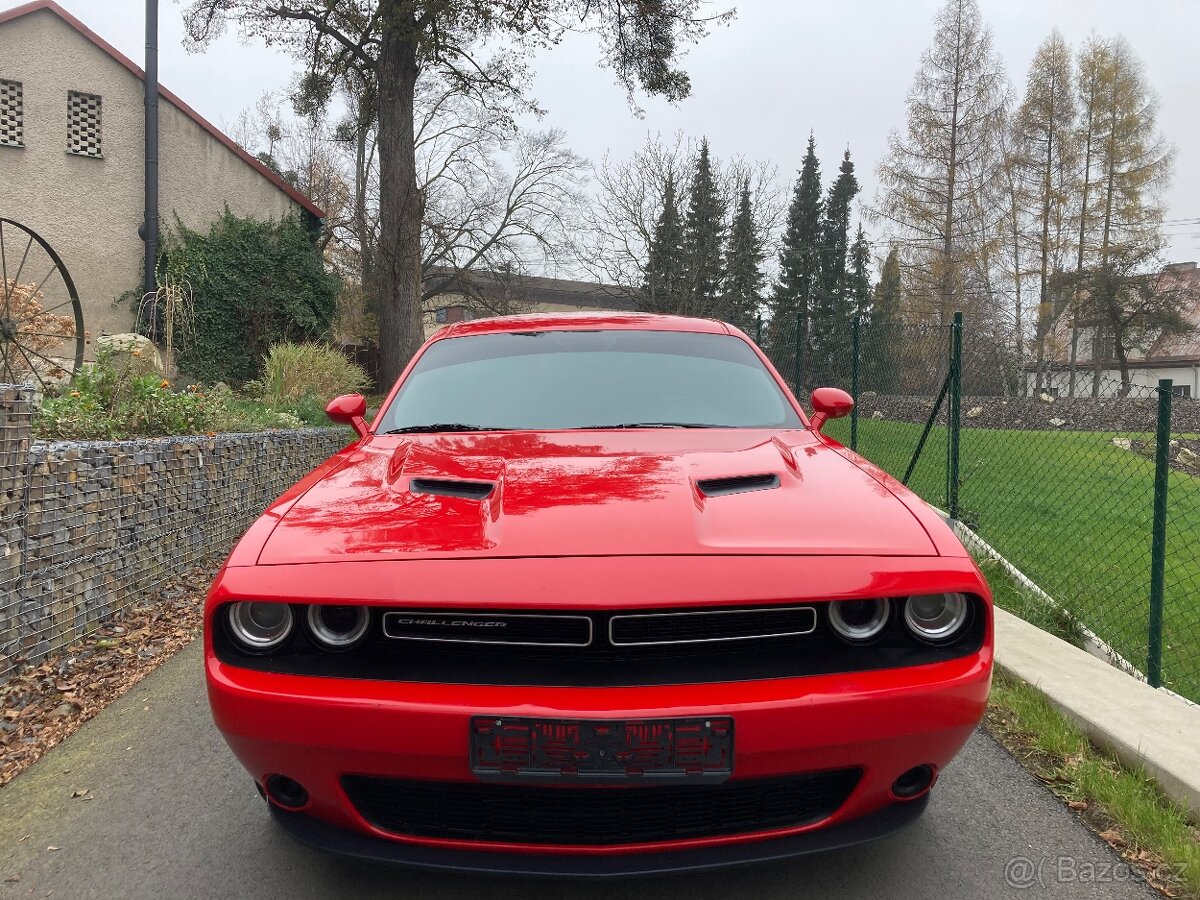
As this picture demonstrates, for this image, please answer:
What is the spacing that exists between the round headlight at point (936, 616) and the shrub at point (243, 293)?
17.2m

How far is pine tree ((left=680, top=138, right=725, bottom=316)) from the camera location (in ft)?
88.2

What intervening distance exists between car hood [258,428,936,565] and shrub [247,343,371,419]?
1012 cm

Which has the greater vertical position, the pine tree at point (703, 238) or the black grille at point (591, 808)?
the pine tree at point (703, 238)

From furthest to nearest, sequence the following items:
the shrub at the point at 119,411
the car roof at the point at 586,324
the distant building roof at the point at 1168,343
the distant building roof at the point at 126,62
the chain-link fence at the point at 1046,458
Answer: the distant building roof at the point at 1168,343, the distant building roof at the point at 126,62, the shrub at the point at 119,411, the chain-link fence at the point at 1046,458, the car roof at the point at 586,324

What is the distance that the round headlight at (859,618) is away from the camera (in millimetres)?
1838

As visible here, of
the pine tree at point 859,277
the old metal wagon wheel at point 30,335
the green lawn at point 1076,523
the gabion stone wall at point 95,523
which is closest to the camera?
the gabion stone wall at point 95,523

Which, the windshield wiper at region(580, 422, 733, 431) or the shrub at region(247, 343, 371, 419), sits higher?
the shrub at region(247, 343, 371, 419)

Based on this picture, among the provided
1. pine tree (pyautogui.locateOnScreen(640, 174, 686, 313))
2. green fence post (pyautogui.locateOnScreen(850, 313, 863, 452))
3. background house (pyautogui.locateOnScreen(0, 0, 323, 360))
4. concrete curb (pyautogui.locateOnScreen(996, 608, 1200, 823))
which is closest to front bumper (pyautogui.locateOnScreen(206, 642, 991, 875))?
concrete curb (pyautogui.locateOnScreen(996, 608, 1200, 823))

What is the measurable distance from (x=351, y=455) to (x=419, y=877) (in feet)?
4.21

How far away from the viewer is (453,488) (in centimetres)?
220

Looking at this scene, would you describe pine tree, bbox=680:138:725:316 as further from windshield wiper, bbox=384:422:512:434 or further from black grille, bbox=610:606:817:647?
black grille, bbox=610:606:817:647

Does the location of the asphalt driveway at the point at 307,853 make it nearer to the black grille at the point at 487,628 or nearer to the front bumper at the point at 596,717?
the front bumper at the point at 596,717

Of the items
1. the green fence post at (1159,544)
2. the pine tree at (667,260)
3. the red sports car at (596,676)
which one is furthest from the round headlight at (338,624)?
the pine tree at (667,260)

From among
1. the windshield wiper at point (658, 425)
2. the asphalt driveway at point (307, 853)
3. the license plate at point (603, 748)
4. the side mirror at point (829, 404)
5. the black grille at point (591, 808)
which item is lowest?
the asphalt driveway at point (307, 853)
